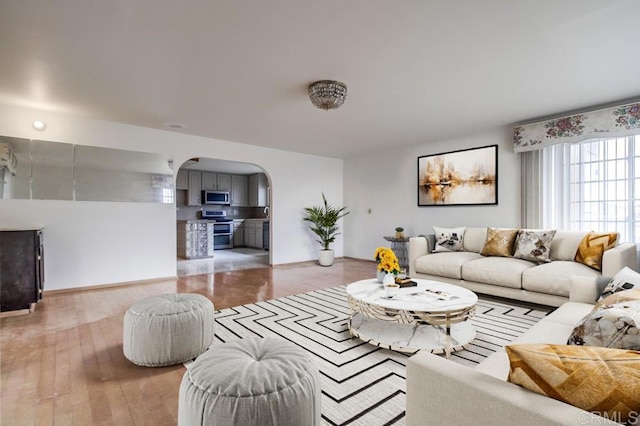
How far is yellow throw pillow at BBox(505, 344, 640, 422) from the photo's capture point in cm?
72

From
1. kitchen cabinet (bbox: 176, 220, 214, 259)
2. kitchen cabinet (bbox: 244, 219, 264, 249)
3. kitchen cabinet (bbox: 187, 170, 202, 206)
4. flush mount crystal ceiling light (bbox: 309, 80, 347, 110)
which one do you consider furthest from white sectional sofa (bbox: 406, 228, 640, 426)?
kitchen cabinet (bbox: 187, 170, 202, 206)

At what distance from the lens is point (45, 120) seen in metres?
4.04

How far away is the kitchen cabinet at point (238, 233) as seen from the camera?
32.1ft

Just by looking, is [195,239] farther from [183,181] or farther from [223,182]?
[223,182]

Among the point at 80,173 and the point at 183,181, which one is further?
the point at 183,181

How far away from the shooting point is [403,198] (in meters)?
6.25

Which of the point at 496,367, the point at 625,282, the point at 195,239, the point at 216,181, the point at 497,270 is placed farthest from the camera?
the point at 216,181

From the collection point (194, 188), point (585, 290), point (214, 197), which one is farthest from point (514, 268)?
point (194, 188)

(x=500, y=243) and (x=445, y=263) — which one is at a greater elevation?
(x=500, y=243)

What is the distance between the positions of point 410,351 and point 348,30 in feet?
8.05

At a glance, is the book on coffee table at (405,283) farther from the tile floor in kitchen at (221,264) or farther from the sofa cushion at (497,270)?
the tile floor in kitchen at (221,264)

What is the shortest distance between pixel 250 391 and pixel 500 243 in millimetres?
3987

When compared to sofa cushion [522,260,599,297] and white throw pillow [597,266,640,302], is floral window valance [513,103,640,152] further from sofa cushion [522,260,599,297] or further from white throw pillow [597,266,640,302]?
white throw pillow [597,266,640,302]

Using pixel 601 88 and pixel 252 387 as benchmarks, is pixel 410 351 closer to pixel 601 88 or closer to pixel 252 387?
pixel 252 387
